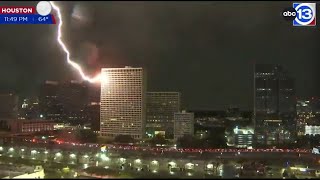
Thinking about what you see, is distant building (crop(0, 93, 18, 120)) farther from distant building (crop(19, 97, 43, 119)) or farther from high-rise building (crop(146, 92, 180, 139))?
high-rise building (crop(146, 92, 180, 139))

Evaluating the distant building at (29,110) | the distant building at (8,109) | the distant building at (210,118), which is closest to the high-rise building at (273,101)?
the distant building at (210,118)

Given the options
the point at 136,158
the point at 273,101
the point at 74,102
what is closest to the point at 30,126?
the point at 74,102

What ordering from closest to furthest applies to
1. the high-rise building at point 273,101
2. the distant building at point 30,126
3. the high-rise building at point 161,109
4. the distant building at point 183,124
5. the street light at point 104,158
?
the street light at point 104,158 < the distant building at point 183,124 < the high-rise building at point 273,101 < the distant building at point 30,126 < the high-rise building at point 161,109

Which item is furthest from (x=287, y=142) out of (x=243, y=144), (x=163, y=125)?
(x=163, y=125)

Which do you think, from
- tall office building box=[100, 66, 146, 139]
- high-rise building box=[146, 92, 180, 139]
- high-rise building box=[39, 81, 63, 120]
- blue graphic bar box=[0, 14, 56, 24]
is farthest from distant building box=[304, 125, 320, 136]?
blue graphic bar box=[0, 14, 56, 24]

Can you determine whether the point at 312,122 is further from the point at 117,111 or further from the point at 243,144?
the point at 117,111

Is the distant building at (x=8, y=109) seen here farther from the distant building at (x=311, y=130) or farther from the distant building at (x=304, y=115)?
the distant building at (x=311, y=130)
